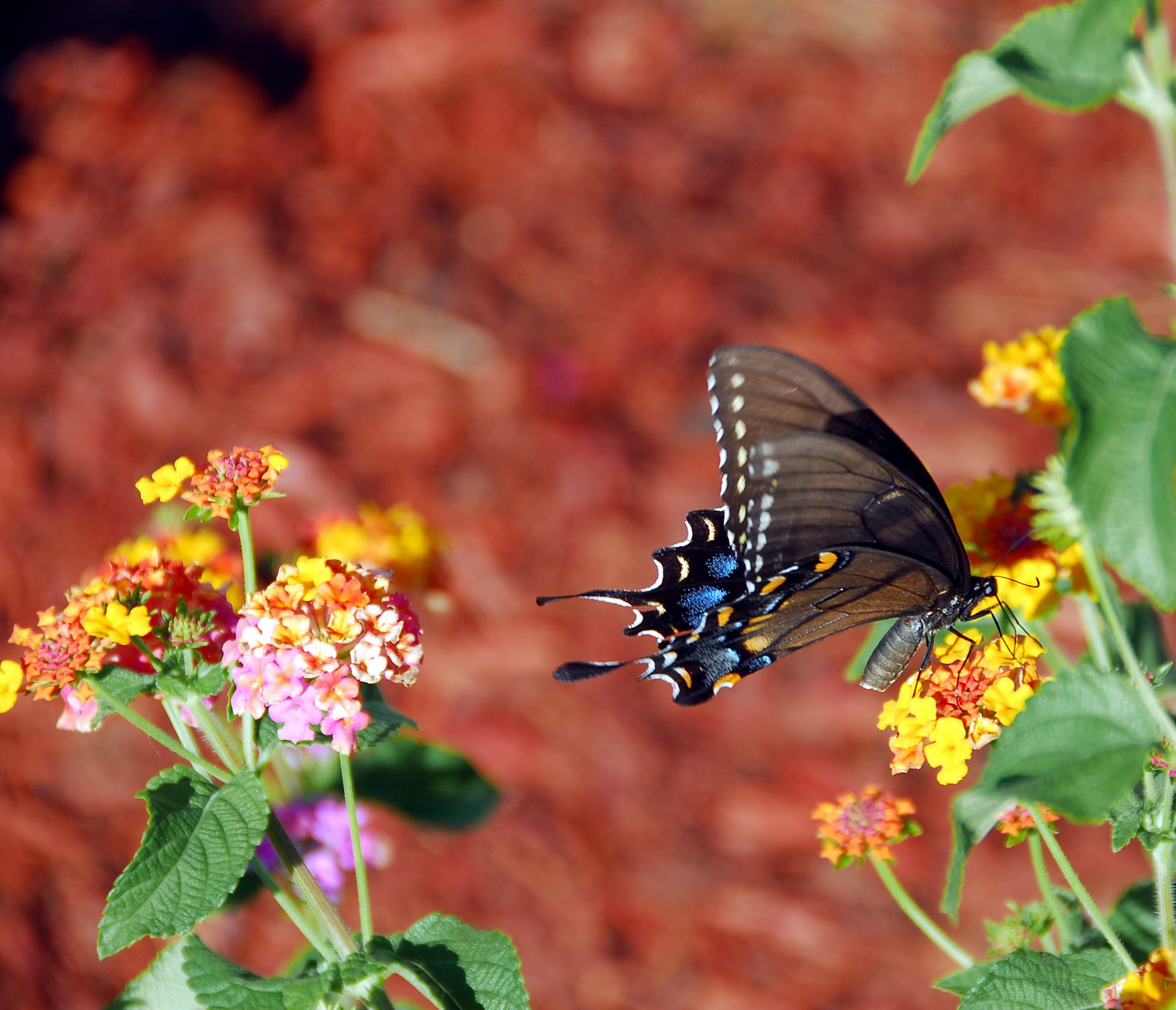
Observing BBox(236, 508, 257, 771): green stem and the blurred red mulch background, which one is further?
the blurred red mulch background

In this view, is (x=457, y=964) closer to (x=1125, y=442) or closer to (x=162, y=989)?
(x=162, y=989)

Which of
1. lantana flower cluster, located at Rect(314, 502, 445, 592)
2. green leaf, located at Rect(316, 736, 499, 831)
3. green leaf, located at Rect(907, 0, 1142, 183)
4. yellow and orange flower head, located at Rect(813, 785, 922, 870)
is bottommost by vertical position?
yellow and orange flower head, located at Rect(813, 785, 922, 870)

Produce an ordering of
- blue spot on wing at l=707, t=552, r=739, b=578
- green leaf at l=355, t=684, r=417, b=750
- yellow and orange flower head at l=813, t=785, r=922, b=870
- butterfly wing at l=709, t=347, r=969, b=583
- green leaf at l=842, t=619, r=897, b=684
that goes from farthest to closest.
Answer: blue spot on wing at l=707, t=552, r=739, b=578 → green leaf at l=842, t=619, r=897, b=684 → butterfly wing at l=709, t=347, r=969, b=583 → yellow and orange flower head at l=813, t=785, r=922, b=870 → green leaf at l=355, t=684, r=417, b=750

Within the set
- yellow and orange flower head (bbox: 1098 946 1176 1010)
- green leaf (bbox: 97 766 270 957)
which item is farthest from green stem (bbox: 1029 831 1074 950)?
green leaf (bbox: 97 766 270 957)

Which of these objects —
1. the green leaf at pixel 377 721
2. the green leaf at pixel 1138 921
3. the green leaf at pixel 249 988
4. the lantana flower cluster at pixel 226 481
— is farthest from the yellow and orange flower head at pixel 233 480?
the green leaf at pixel 1138 921

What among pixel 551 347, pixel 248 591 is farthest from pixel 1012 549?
pixel 551 347

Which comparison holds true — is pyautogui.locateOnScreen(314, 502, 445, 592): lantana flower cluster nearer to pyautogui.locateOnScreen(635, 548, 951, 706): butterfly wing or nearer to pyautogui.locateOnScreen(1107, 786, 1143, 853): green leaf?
pyautogui.locateOnScreen(635, 548, 951, 706): butterfly wing
